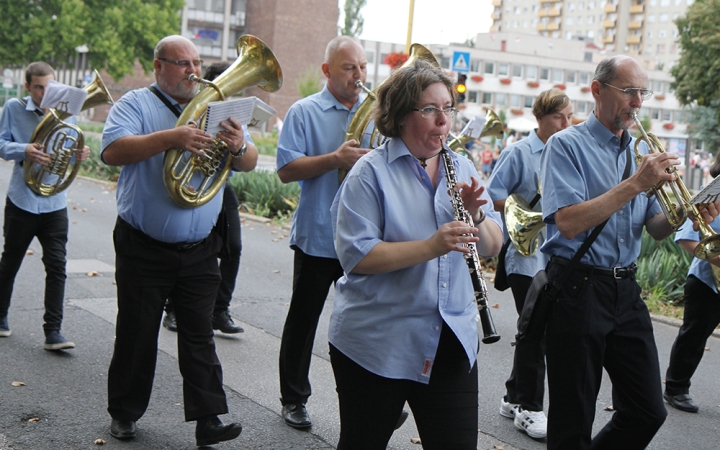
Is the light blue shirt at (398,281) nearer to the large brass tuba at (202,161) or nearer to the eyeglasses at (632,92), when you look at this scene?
the eyeglasses at (632,92)

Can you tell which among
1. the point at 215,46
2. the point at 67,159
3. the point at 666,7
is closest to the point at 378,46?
the point at 215,46

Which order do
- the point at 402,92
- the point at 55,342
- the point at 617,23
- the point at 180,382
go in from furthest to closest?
the point at 617,23 → the point at 55,342 → the point at 180,382 → the point at 402,92

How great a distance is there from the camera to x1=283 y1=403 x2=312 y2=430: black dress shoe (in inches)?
192

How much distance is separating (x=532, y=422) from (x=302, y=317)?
1457 mm

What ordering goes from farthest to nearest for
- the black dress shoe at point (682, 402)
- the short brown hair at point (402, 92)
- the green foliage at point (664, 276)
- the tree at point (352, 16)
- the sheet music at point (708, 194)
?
the tree at point (352, 16)
the green foliage at point (664, 276)
the black dress shoe at point (682, 402)
the sheet music at point (708, 194)
the short brown hair at point (402, 92)

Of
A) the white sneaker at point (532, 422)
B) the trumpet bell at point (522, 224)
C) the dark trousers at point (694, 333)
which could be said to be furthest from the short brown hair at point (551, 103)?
the white sneaker at point (532, 422)

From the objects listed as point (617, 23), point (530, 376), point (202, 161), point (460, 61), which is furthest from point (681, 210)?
point (617, 23)

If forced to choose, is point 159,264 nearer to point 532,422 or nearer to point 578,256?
point 578,256

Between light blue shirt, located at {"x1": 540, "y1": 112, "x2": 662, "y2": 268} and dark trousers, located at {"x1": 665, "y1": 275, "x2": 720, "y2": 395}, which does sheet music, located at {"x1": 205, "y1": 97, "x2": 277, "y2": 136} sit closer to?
light blue shirt, located at {"x1": 540, "y1": 112, "x2": 662, "y2": 268}

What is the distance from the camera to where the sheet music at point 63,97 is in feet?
20.6

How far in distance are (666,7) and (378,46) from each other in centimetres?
5917

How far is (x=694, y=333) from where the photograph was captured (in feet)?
19.1

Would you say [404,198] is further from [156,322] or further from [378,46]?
[378,46]

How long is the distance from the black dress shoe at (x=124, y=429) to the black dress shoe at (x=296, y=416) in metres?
0.85
